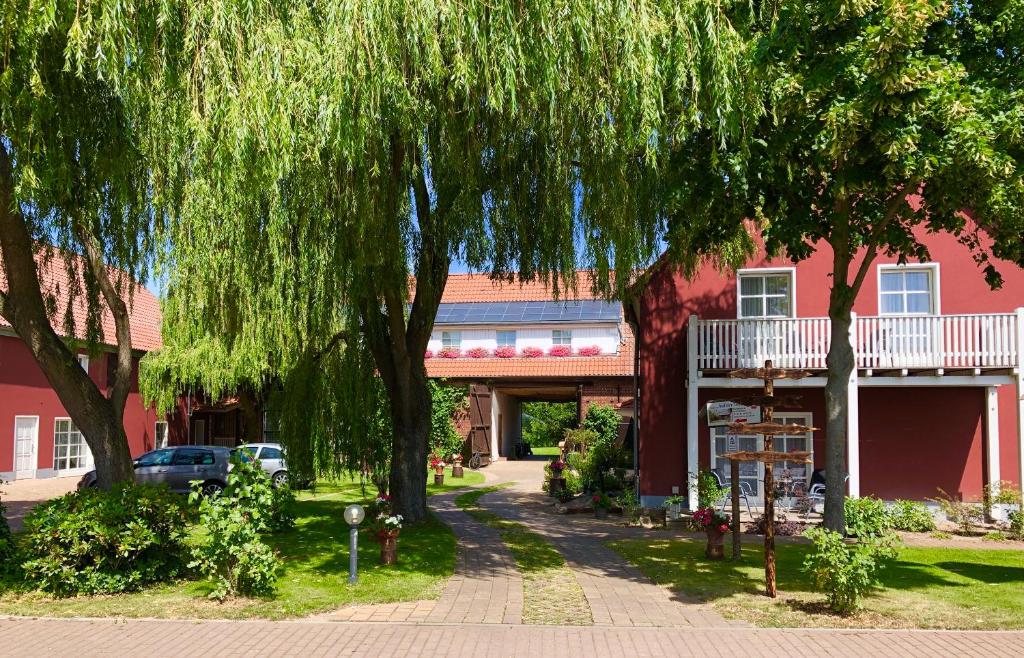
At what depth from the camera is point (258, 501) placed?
813cm

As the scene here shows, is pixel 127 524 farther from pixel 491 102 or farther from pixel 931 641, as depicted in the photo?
pixel 931 641

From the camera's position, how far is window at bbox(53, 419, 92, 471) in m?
24.8

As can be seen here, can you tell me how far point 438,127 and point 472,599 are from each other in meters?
5.19

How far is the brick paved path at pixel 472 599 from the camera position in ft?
24.2

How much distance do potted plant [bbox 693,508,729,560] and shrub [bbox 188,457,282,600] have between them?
5.63 m

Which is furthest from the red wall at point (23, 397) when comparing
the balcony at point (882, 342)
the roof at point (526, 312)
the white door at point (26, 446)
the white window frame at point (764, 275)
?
the white window frame at point (764, 275)

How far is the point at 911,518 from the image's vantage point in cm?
1395

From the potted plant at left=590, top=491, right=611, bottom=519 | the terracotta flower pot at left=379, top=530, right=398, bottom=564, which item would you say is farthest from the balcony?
the terracotta flower pot at left=379, top=530, right=398, bottom=564

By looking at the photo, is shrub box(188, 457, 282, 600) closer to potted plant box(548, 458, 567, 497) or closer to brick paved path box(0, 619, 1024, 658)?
brick paved path box(0, 619, 1024, 658)

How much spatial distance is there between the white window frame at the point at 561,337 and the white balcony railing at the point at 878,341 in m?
15.3

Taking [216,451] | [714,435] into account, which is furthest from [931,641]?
[216,451]

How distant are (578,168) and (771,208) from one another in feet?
8.47

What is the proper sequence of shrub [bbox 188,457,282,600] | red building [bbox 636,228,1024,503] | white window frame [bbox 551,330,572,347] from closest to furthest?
shrub [bbox 188,457,282,600] → red building [bbox 636,228,1024,503] → white window frame [bbox 551,330,572,347]

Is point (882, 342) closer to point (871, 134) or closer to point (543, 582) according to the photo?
point (871, 134)
